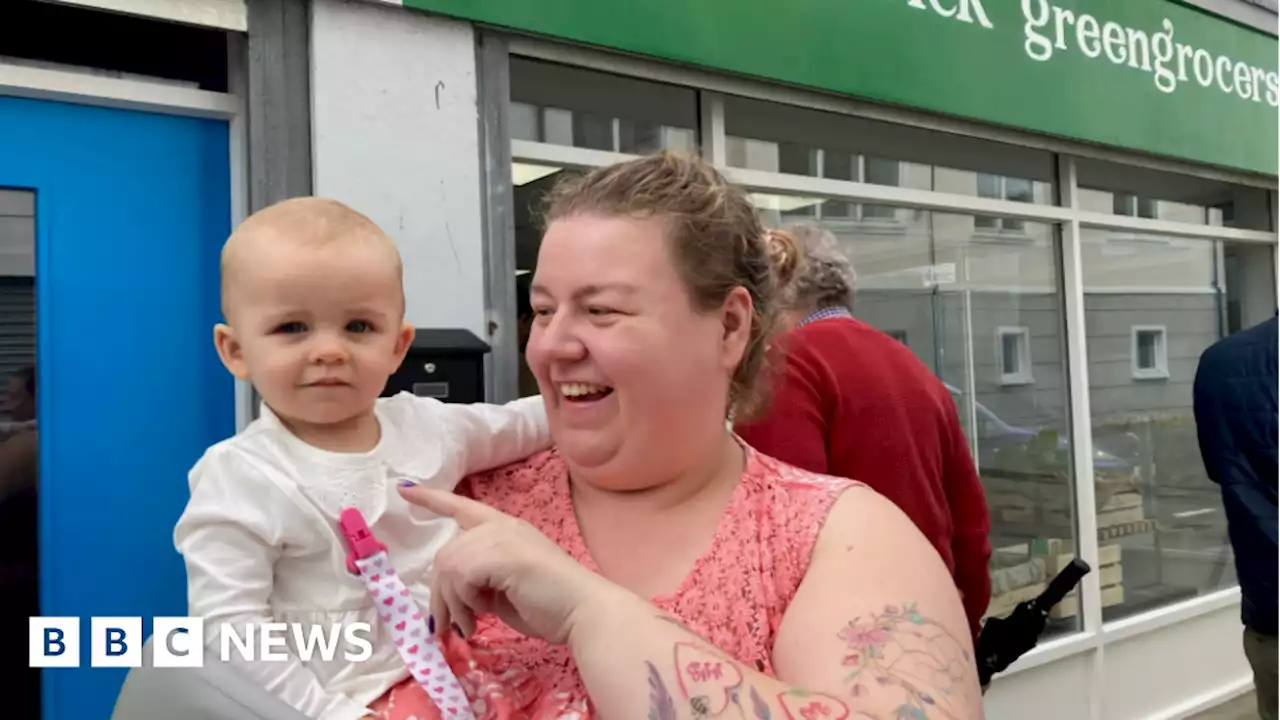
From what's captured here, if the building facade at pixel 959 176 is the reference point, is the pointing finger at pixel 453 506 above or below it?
below

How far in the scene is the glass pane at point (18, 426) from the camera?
2.19 meters

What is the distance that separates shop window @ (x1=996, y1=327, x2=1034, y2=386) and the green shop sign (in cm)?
97

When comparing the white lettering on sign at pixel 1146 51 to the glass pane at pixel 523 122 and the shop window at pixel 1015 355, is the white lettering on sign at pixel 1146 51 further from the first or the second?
the glass pane at pixel 523 122

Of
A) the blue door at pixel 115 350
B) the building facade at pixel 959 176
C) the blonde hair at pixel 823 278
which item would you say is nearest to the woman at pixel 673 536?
the building facade at pixel 959 176

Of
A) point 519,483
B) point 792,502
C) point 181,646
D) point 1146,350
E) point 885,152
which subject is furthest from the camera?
point 1146,350

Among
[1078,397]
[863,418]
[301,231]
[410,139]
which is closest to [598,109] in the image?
[410,139]

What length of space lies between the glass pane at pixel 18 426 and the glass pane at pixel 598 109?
1.31 meters

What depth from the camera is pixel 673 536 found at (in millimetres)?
1444

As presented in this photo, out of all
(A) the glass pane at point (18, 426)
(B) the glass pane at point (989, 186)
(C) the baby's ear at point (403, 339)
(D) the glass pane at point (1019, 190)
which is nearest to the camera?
(C) the baby's ear at point (403, 339)

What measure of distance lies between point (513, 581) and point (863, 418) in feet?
4.65

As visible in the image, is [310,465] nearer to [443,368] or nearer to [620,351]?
[620,351]

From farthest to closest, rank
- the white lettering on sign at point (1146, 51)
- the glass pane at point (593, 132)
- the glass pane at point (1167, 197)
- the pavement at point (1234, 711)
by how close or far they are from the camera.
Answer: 1. the pavement at point (1234, 711)
2. the glass pane at point (1167, 197)
3. the white lettering on sign at point (1146, 51)
4. the glass pane at point (593, 132)

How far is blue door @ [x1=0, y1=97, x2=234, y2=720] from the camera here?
2.23m

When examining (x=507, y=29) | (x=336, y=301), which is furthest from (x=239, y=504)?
(x=507, y=29)
